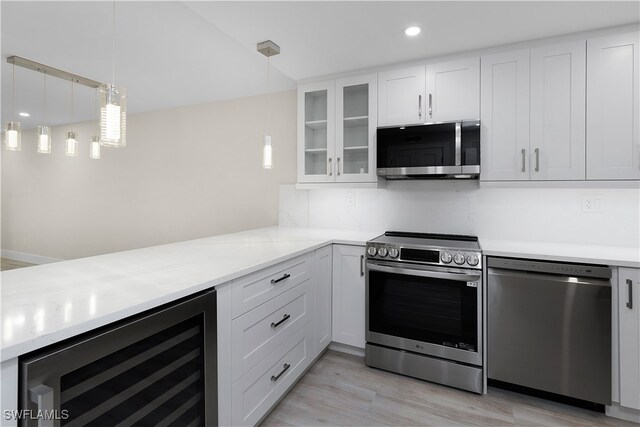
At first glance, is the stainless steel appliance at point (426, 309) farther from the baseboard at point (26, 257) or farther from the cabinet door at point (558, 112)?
the baseboard at point (26, 257)

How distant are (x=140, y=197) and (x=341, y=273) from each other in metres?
3.65

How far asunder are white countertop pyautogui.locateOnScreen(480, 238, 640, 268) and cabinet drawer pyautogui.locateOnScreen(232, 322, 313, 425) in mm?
1401

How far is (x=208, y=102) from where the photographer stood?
4.18 m

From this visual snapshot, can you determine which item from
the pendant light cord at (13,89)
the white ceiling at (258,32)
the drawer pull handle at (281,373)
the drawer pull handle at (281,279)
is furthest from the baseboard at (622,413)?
the pendant light cord at (13,89)

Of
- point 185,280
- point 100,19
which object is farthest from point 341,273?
point 100,19

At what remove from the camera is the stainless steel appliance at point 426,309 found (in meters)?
2.14

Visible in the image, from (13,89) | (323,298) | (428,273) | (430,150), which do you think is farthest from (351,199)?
(13,89)

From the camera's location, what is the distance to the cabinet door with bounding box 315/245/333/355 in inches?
96.7

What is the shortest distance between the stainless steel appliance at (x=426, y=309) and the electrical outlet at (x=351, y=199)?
2.64 feet

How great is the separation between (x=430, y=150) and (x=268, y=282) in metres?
1.58

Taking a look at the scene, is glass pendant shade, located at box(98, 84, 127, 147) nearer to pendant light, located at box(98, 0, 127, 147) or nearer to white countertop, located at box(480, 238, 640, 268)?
pendant light, located at box(98, 0, 127, 147)

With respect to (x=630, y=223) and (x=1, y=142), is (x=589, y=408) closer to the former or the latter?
(x=630, y=223)

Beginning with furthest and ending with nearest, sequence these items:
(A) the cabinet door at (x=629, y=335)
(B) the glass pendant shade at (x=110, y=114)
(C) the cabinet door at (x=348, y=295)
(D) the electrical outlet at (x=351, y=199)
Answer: (D) the electrical outlet at (x=351, y=199) → (C) the cabinet door at (x=348, y=295) → (A) the cabinet door at (x=629, y=335) → (B) the glass pendant shade at (x=110, y=114)

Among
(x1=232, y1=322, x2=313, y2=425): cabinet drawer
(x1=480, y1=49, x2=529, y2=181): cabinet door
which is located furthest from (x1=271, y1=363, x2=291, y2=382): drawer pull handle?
(x1=480, y1=49, x2=529, y2=181): cabinet door
